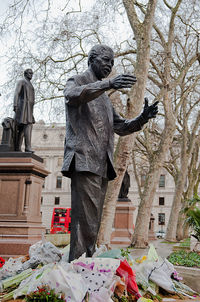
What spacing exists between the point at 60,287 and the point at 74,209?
84 cm

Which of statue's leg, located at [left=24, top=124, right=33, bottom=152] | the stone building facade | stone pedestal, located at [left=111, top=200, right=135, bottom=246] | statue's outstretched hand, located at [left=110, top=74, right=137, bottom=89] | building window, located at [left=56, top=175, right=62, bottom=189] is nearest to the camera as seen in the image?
statue's outstretched hand, located at [left=110, top=74, right=137, bottom=89]

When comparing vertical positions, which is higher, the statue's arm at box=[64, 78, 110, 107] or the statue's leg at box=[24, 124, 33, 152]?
the statue's leg at box=[24, 124, 33, 152]

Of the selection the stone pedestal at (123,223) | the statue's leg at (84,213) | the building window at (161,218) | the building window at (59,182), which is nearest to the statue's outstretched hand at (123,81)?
the statue's leg at (84,213)

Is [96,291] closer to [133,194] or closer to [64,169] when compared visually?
[64,169]

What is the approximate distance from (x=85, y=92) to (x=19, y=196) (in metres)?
5.77

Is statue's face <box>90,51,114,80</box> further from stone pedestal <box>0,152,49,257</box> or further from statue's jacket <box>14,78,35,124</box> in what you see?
statue's jacket <box>14,78,35,124</box>

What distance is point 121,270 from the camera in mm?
3086

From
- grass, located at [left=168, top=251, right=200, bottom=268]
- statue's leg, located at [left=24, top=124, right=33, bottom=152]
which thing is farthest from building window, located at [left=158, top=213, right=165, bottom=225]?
grass, located at [left=168, top=251, right=200, bottom=268]

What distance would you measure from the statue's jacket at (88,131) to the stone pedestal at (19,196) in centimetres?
493

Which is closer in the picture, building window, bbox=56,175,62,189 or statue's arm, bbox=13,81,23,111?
statue's arm, bbox=13,81,23,111

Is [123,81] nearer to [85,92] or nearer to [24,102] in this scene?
[85,92]

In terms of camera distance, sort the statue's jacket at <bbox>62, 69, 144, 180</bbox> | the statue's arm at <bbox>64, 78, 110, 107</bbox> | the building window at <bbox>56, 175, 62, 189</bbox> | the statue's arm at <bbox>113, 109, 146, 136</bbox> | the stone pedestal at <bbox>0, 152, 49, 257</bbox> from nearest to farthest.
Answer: the statue's arm at <bbox>64, 78, 110, 107</bbox> → the statue's jacket at <bbox>62, 69, 144, 180</bbox> → the statue's arm at <bbox>113, 109, 146, 136</bbox> → the stone pedestal at <bbox>0, 152, 49, 257</bbox> → the building window at <bbox>56, 175, 62, 189</bbox>

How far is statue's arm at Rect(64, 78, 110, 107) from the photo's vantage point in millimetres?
2996

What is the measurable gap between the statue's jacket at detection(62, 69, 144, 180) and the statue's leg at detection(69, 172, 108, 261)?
4.5 inches
